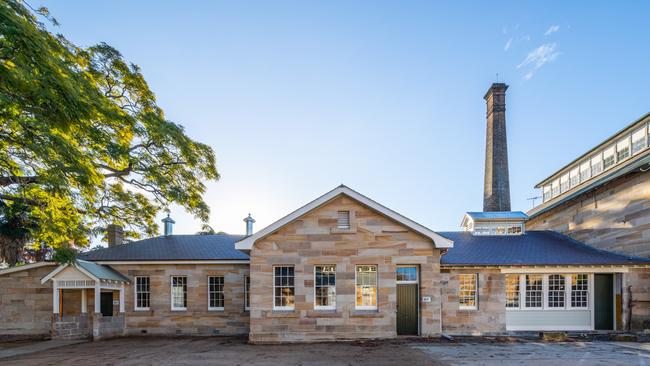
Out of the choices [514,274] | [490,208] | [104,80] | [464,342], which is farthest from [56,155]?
[490,208]

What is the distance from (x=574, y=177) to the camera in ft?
A: 90.5

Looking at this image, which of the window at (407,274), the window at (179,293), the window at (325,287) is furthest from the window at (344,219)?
the window at (179,293)

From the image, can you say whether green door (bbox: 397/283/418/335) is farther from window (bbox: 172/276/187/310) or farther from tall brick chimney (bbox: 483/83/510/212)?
tall brick chimney (bbox: 483/83/510/212)

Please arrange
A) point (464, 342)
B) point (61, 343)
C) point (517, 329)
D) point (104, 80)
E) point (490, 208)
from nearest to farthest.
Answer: point (464, 342)
point (61, 343)
point (517, 329)
point (104, 80)
point (490, 208)

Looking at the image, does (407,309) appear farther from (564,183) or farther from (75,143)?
(564,183)

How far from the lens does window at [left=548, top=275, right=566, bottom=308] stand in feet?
55.8

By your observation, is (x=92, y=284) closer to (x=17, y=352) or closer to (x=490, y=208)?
(x=17, y=352)

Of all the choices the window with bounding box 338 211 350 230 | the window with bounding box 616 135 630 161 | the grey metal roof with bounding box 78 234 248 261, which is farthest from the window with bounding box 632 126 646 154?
the grey metal roof with bounding box 78 234 248 261

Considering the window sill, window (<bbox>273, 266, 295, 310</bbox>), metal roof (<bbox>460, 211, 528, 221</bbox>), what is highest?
metal roof (<bbox>460, 211, 528, 221</bbox>)

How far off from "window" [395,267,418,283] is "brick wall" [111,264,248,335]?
8083 mm

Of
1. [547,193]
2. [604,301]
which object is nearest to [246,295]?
[604,301]

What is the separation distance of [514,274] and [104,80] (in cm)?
2446

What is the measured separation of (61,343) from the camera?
620 inches

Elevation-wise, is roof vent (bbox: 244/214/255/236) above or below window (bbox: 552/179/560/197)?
below
